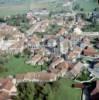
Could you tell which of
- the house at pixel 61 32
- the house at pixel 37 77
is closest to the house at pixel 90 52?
the house at pixel 37 77

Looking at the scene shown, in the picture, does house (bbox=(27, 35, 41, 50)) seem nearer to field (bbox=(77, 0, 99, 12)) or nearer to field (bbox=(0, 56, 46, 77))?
field (bbox=(0, 56, 46, 77))

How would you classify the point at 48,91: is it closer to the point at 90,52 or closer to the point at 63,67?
the point at 63,67

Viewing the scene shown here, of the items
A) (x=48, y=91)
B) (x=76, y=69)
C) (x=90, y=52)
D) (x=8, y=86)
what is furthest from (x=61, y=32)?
(x=48, y=91)

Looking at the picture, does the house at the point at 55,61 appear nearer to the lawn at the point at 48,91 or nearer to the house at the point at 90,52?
the house at the point at 90,52

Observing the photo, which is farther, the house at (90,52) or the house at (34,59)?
the house at (90,52)

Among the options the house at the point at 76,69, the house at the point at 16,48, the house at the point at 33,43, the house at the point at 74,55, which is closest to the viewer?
the house at the point at 76,69

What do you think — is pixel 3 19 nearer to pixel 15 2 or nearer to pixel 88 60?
pixel 15 2

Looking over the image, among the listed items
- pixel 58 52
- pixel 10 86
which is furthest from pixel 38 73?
pixel 58 52
